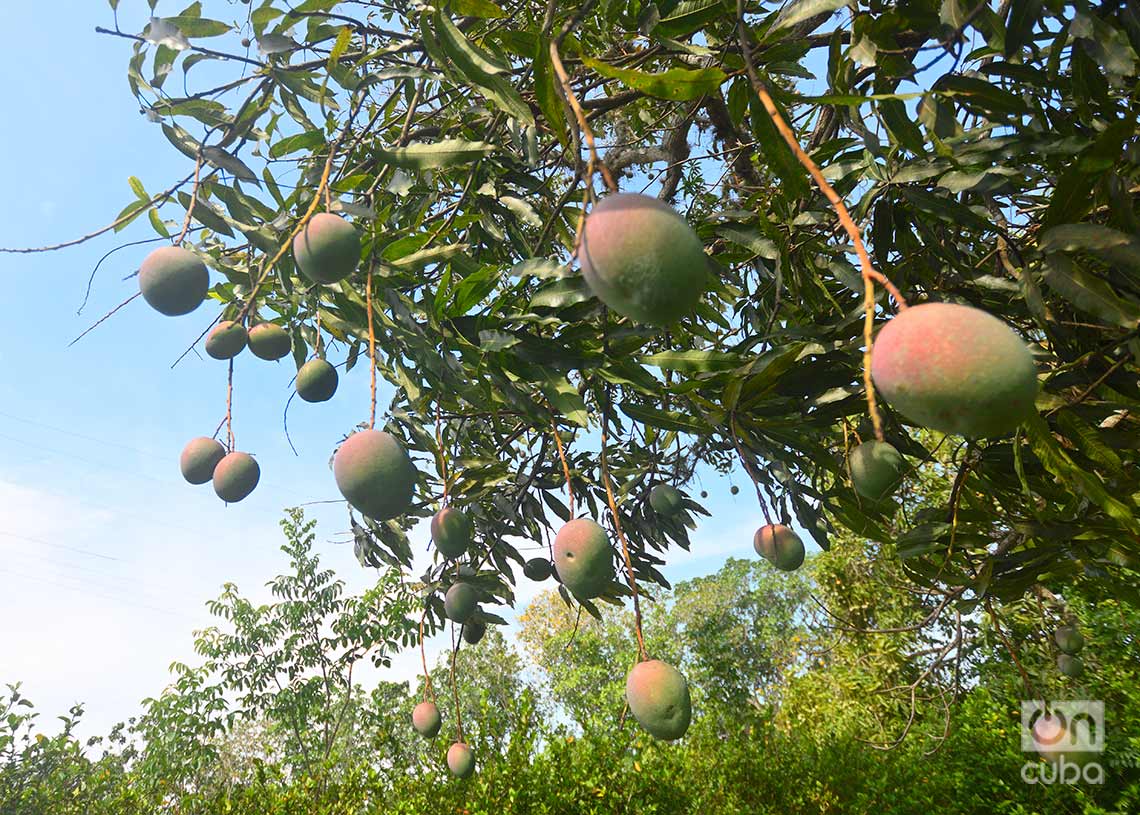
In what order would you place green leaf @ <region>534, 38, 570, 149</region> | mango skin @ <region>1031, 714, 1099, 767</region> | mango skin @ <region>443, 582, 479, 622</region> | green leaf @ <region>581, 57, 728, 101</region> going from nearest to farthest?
1. green leaf @ <region>581, 57, 728, 101</region>
2. green leaf @ <region>534, 38, 570, 149</region>
3. mango skin @ <region>443, 582, 479, 622</region>
4. mango skin @ <region>1031, 714, 1099, 767</region>

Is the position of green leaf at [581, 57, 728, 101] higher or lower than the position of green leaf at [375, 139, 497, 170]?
lower

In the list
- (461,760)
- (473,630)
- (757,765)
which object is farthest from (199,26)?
(757,765)

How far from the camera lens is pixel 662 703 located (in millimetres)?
1089

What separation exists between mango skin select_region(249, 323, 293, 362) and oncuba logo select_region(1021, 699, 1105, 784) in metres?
2.72

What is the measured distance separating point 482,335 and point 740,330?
1.06m

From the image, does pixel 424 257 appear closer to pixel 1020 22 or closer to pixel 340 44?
pixel 340 44

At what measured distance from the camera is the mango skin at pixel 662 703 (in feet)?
3.58

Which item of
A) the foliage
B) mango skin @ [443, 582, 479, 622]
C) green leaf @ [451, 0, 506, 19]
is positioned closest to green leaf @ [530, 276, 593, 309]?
green leaf @ [451, 0, 506, 19]

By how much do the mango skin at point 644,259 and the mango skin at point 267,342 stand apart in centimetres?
114

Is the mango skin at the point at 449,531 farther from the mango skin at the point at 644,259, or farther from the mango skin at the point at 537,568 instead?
the mango skin at the point at 644,259

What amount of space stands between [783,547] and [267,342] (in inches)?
53.1

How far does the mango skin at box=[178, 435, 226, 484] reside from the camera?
60.5 inches

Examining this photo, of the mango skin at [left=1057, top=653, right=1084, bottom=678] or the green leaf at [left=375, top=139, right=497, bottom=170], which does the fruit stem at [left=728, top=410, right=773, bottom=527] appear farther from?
the mango skin at [left=1057, top=653, right=1084, bottom=678]

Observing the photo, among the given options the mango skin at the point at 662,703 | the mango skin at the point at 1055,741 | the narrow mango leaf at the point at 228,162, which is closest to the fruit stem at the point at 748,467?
the mango skin at the point at 662,703
